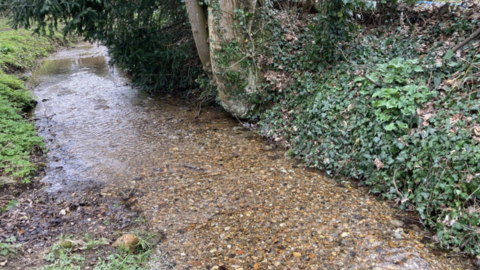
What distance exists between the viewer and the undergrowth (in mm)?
3020

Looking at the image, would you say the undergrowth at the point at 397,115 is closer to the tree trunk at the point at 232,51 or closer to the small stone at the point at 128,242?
the tree trunk at the point at 232,51

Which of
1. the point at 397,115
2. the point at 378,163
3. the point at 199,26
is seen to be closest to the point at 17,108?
the point at 199,26

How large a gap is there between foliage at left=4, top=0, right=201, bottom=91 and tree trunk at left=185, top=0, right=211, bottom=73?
592mm

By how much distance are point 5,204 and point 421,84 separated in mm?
5511

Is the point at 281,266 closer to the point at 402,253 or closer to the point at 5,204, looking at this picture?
the point at 402,253

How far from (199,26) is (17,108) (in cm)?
454

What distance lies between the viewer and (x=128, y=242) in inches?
119

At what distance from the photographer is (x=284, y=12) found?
6.27 m

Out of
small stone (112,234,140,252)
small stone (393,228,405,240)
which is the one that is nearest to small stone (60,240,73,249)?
small stone (112,234,140,252)

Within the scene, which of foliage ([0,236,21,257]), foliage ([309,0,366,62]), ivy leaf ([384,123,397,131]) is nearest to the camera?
foliage ([0,236,21,257])

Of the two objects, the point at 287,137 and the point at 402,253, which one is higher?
the point at 287,137

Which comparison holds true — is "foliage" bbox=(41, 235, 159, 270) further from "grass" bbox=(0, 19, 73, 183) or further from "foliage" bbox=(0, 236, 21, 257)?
"grass" bbox=(0, 19, 73, 183)

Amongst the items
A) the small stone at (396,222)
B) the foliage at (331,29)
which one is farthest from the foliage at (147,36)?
the small stone at (396,222)

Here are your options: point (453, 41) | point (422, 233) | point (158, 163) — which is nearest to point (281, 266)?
point (422, 233)
